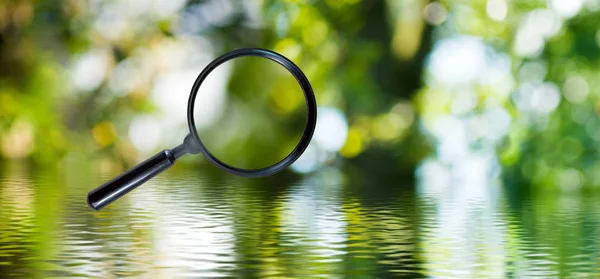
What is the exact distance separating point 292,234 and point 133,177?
484mm

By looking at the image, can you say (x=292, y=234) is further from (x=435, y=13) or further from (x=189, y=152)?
(x=435, y=13)

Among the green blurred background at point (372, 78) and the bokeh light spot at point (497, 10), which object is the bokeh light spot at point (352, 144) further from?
the bokeh light spot at point (497, 10)

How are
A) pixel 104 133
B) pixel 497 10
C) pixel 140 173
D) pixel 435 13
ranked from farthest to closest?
pixel 104 133
pixel 435 13
pixel 497 10
pixel 140 173

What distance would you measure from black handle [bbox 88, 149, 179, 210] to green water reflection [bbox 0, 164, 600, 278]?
12 cm

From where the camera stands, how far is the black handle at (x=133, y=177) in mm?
1719

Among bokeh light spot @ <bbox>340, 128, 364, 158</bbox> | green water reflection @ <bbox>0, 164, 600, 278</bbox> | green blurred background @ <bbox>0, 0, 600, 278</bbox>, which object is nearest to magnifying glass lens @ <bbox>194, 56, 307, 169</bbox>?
green blurred background @ <bbox>0, 0, 600, 278</bbox>

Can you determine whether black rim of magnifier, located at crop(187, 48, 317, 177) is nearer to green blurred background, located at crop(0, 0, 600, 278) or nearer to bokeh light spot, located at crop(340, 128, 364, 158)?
green blurred background, located at crop(0, 0, 600, 278)

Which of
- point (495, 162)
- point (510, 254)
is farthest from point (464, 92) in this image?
point (510, 254)

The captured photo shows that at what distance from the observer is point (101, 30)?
16.2 feet

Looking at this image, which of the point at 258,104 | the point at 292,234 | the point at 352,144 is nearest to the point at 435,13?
the point at 352,144

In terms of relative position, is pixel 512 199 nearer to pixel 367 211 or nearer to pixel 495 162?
pixel 367 211

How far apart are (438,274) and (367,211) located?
3.01 feet

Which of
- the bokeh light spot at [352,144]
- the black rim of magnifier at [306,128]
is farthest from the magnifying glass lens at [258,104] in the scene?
the black rim of magnifier at [306,128]

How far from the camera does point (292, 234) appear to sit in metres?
2.06
